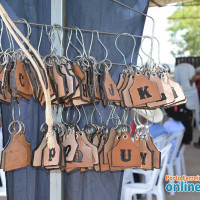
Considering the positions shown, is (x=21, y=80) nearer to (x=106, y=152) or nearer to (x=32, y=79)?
(x=32, y=79)

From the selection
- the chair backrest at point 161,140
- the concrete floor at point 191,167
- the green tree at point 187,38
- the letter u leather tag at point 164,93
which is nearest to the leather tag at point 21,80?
the letter u leather tag at point 164,93

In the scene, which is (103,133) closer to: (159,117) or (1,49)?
(1,49)

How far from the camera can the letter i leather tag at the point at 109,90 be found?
146cm

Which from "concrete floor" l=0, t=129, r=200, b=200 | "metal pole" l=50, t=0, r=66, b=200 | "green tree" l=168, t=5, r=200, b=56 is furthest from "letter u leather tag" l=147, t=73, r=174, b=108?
"green tree" l=168, t=5, r=200, b=56

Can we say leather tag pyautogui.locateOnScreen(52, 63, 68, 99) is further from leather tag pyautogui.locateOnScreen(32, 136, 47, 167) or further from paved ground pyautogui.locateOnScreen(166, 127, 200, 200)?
paved ground pyautogui.locateOnScreen(166, 127, 200, 200)

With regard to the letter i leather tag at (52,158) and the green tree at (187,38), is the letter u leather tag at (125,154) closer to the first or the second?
the letter i leather tag at (52,158)

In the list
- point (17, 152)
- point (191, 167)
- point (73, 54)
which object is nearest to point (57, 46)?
point (73, 54)

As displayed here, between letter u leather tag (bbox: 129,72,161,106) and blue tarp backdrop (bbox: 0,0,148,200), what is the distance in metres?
0.19

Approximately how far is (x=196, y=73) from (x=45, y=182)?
18.5 feet

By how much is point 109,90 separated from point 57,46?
28 cm

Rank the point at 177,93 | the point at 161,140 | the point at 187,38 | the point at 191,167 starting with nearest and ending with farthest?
the point at 177,93
the point at 161,140
the point at 191,167
the point at 187,38

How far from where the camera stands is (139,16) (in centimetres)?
174

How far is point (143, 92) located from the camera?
151 cm

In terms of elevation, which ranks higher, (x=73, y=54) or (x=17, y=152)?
(x=73, y=54)
